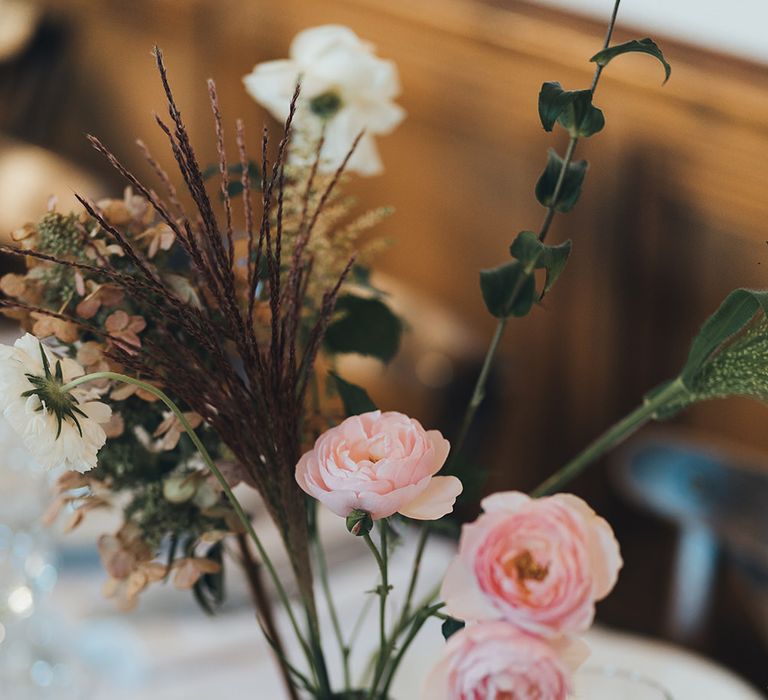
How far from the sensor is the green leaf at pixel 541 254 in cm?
51

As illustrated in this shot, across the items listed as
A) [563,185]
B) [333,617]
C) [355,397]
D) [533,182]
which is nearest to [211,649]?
[333,617]

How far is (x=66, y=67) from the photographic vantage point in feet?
7.70

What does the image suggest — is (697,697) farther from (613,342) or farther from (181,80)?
(181,80)

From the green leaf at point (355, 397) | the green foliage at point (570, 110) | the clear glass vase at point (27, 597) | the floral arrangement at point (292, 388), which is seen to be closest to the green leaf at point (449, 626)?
the floral arrangement at point (292, 388)

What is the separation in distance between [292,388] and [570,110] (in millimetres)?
181

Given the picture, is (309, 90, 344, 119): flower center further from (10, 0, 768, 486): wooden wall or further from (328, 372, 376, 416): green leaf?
(10, 0, 768, 486): wooden wall

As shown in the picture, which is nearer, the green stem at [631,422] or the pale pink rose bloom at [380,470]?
the pale pink rose bloom at [380,470]

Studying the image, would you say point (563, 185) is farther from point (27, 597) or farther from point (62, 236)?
point (27, 597)

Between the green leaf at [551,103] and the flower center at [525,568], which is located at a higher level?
the green leaf at [551,103]

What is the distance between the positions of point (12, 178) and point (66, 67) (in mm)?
638

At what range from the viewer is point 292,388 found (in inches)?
19.7

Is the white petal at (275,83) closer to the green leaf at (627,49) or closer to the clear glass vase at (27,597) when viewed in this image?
the green leaf at (627,49)


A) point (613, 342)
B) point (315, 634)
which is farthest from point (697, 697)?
point (613, 342)

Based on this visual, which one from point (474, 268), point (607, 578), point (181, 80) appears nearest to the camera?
point (607, 578)
